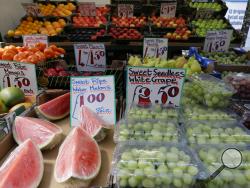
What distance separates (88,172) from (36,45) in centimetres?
148

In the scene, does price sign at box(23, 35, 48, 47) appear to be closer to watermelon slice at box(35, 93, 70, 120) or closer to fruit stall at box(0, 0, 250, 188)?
fruit stall at box(0, 0, 250, 188)

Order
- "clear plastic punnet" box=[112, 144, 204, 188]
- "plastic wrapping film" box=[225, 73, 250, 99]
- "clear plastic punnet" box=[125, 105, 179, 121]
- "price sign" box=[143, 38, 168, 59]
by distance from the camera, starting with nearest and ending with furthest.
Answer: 1. "clear plastic punnet" box=[112, 144, 204, 188]
2. "clear plastic punnet" box=[125, 105, 179, 121]
3. "plastic wrapping film" box=[225, 73, 250, 99]
4. "price sign" box=[143, 38, 168, 59]

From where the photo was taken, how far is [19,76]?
1691 millimetres

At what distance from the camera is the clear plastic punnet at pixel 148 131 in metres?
1.14

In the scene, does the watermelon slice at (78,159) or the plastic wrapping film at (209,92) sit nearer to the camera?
the watermelon slice at (78,159)

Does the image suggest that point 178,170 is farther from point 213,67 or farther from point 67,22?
point 67,22

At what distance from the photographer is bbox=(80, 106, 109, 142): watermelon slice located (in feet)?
4.46

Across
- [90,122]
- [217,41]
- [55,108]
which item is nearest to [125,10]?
[217,41]

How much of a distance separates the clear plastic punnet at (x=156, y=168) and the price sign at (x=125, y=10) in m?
3.44

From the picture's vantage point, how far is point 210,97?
1438 mm

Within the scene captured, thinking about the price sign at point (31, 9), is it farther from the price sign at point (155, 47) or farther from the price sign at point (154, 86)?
the price sign at point (154, 86)

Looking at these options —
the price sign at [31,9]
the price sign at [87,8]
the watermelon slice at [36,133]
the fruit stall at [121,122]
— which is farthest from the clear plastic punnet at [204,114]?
the price sign at [31,9]

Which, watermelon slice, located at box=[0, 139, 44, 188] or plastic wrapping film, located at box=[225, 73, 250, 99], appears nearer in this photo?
watermelon slice, located at box=[0, 139, 44, 188]

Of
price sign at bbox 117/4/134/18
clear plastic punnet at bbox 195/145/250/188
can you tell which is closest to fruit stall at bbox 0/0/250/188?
clear plastic punnet at bbox 195/145/250/188
